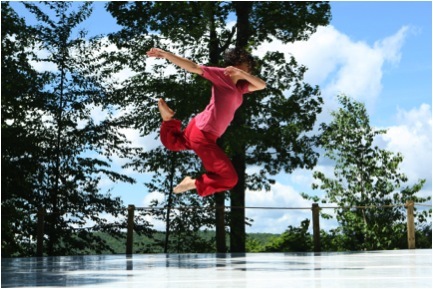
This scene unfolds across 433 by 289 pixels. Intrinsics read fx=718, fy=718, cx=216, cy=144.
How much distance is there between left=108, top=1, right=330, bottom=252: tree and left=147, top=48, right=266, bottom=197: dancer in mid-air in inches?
343

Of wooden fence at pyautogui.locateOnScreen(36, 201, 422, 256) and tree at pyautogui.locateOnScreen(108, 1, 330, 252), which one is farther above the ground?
tree at pyautogui.locateOnScreen(108, 1, 330, 252)

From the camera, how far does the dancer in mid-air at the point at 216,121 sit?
12.4 feet

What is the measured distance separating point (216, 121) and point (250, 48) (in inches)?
368

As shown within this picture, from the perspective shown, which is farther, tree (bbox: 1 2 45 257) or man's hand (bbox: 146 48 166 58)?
tree (bbox: 1 2 45 257)

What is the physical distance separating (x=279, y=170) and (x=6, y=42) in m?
5.79

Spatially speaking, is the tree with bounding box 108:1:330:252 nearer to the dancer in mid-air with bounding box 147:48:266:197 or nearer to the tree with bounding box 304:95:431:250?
the tree with bounding box 304:95:431:250

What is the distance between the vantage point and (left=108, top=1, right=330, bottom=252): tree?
1327cm

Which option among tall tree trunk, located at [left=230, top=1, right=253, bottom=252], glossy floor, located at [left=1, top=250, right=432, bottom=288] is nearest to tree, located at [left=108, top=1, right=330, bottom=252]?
tall tree trunk, located at [left=230, top=1, right=253, bottom=252]

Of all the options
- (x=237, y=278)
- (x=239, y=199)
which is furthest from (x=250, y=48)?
(x=237, y=278)

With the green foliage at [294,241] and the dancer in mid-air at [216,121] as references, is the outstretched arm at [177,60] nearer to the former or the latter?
the dancer in mid-air at [216,121]

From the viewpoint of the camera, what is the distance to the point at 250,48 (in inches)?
518

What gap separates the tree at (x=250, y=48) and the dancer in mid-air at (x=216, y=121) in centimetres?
872

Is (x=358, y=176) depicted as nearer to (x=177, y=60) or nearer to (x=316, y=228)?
(x=316, y=228)

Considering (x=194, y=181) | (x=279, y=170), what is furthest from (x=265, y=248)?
(x=194, y=181)
